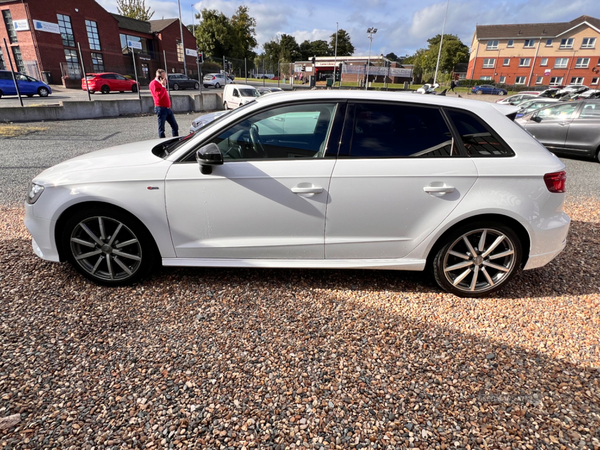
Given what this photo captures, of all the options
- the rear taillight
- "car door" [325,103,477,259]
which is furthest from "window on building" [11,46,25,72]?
the rear taillight

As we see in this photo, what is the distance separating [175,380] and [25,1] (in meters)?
42.9

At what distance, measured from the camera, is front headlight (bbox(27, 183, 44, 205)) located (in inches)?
119

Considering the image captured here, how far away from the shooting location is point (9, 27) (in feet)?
110

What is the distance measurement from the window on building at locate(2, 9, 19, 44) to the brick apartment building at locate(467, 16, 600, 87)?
66445 millimetres

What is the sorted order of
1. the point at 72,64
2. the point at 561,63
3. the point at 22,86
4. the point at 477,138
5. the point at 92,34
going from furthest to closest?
the point at 561,63, the point at 92,34, the point at 72,64, the point at 22,86, the point at 477,138

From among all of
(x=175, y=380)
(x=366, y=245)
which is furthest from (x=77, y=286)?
(x=366, y=245)

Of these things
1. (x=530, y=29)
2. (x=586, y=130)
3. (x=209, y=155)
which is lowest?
(x=586, y=130)

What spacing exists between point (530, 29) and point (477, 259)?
77.2m

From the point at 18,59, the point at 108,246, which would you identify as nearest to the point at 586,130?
the point at 108,246

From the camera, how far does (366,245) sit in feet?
9.96

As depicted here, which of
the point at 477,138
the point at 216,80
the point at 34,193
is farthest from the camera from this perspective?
the point at 216,80

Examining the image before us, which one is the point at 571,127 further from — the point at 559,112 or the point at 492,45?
the point at 492,45

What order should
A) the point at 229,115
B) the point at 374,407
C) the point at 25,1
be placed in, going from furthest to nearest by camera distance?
1. the point at 25,1
2. the point at 229,115
3. the point at 374,407

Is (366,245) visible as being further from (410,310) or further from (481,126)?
(481,126)
